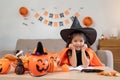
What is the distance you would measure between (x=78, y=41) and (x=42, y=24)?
7.66 ft

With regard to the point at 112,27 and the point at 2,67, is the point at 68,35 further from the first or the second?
the point at 112,27

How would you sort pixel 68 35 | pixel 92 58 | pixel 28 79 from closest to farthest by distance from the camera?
1. pixel 28 79
2. pixel 92 58
3. pixel 68 35

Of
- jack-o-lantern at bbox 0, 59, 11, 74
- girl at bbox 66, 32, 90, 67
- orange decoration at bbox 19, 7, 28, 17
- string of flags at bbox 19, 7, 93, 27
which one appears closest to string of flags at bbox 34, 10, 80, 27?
string of flags at bbox 19, 7, 93, 27

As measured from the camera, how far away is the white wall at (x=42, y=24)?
380 centimetres

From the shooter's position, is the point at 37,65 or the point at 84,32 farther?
the point at 84,32

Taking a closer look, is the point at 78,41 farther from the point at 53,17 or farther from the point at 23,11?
the point at 23,11

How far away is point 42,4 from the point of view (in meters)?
3.90

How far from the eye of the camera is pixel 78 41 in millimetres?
1641

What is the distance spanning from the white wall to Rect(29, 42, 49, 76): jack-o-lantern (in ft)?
9.41

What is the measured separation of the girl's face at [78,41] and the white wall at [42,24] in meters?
2.20

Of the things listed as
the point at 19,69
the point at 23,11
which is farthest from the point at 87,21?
the point at 19,69

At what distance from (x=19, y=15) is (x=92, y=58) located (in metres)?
2.60

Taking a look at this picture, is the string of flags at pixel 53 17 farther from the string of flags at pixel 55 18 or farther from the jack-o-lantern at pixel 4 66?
the jack-o-lantern at pixel 4 66

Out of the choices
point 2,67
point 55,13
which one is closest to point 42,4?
point 55,13
